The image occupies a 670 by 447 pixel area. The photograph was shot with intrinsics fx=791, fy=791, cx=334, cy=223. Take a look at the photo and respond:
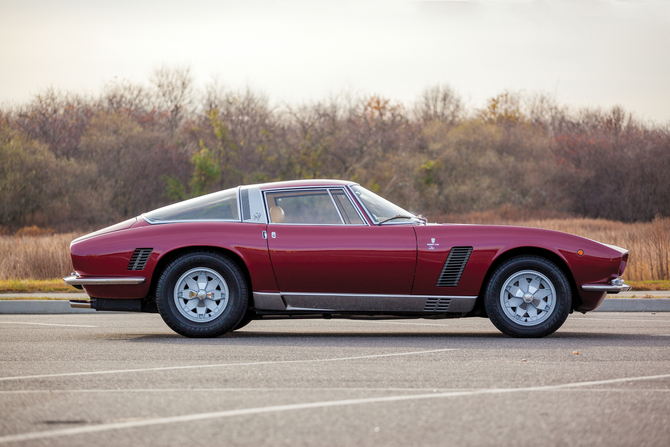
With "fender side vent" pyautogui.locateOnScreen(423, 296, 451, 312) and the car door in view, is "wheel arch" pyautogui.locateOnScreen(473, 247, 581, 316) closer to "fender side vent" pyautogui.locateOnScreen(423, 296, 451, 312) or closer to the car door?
"fender side vent" pyautogui.locateOnScreen(423, 296, 451, 312)

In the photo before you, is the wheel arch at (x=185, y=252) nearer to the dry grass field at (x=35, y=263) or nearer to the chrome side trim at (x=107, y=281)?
the chrome side trim at (x=107, y=281)

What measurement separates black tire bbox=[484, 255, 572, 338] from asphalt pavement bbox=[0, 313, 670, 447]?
0.56ft

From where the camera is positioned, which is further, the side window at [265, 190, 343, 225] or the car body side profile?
the side window at [265, 190, 343, 225]

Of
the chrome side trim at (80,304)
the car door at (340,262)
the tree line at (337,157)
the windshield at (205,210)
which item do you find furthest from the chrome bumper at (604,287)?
the tree line at (337,157)

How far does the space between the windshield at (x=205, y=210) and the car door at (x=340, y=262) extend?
1.83 feet

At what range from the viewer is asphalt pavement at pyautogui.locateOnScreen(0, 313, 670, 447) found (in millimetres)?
3824

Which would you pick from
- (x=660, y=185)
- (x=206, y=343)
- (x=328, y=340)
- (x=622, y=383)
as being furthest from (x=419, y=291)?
(x=660, y=185)

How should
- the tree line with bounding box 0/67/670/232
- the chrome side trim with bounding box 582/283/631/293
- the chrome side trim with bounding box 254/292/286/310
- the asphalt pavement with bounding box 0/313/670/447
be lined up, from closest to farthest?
the asphalt pavement with bounding box 0/313/670/447
the chrome side trim with bounding box 582/283/631/293
the chrome side trim with bounding box 254/292/286/310
the tree line with bounding box 0/67/670/232

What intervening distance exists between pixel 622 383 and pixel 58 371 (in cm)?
395

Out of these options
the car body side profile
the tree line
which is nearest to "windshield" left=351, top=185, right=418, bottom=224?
the car body side profile

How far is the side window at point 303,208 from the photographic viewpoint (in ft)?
26.0

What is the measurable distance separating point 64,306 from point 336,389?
315 inches

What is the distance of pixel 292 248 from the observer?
7.71 metres

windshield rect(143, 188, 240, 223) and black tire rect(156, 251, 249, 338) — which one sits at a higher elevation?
windshield rect(143, 188, 240, 223)
